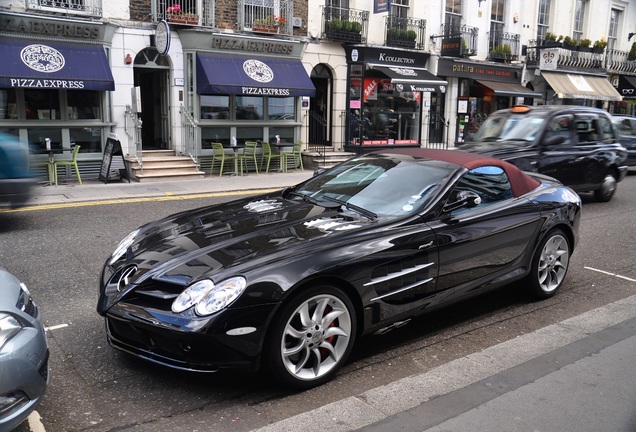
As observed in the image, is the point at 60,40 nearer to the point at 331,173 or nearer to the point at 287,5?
the point at 287,5

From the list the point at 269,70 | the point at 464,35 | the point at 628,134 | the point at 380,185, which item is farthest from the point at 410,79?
the point at 380,185

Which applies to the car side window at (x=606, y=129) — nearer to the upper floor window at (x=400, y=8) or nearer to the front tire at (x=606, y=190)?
the front tire at (x=606, y=190)

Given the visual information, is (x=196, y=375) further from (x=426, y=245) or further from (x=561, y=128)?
(x=561, y=128)

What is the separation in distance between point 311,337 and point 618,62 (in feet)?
105

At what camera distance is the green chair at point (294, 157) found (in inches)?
686

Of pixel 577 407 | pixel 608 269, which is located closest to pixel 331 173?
pixel 577 407

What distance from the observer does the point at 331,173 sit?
18.6 feet

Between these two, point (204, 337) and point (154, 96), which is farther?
point (154, 96)

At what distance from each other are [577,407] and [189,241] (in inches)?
108

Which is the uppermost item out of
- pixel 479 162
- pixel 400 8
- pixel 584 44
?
pixel 400 8

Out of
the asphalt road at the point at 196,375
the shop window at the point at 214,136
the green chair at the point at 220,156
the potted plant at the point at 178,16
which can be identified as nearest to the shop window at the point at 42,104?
the potted plant at the point at 178,16

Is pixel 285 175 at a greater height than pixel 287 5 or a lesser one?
lesser

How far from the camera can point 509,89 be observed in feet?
77.8

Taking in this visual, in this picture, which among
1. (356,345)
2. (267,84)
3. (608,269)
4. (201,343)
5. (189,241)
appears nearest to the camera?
(201,343)
